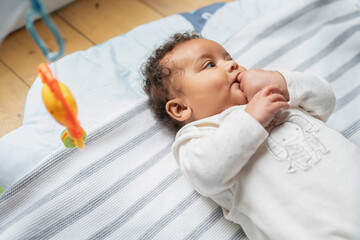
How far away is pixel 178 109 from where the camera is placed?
88cm

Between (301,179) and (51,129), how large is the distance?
0.62 metres

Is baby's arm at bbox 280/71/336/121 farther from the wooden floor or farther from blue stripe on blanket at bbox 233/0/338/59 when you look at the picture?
the wooden floor

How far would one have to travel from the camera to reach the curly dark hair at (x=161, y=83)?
0.89m

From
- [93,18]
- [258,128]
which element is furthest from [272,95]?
[93,18]

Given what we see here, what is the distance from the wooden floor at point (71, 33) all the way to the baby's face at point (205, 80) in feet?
1.76

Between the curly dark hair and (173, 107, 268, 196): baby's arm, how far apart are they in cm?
17

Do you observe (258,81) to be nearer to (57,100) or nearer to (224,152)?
(224,152)

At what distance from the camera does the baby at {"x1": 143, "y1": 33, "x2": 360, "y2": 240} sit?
738mm

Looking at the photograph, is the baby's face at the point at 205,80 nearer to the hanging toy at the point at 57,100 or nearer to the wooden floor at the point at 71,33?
the hanging toy at the point at 57,100

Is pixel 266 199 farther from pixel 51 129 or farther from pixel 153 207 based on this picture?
pixel 51 129

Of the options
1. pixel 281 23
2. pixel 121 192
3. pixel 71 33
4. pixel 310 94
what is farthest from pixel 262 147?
pixel 71 33

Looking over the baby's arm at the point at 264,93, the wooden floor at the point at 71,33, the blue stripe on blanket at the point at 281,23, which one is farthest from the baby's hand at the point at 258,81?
the wooden floor at the point at 71,33

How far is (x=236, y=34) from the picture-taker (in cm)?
Result: 120

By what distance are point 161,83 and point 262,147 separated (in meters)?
0.27
